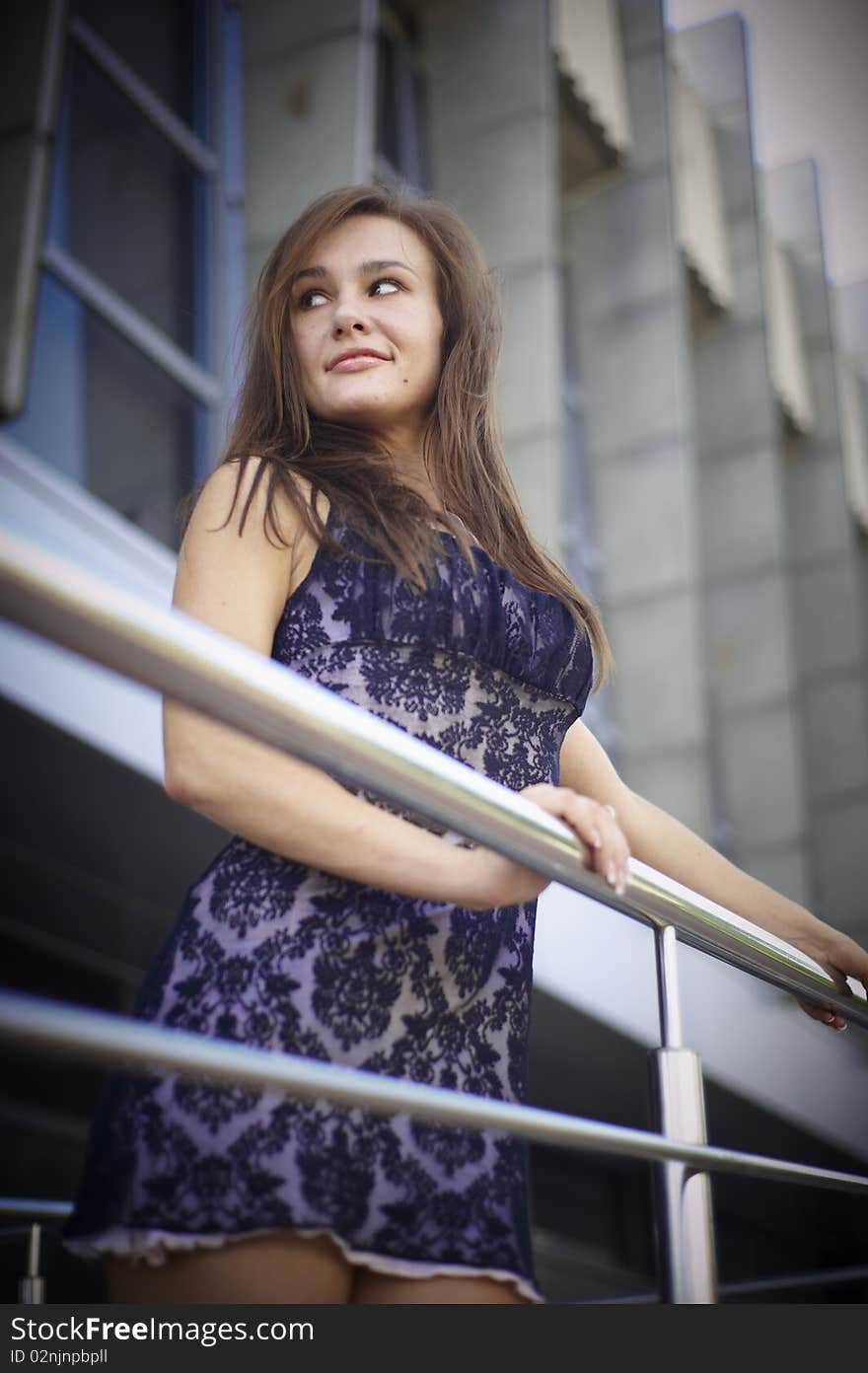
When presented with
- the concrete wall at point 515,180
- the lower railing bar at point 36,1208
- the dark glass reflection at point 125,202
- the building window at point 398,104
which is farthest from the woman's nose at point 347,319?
the building window at point 398,104

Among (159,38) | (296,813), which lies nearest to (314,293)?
(296,813)

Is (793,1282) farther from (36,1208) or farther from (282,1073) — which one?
(282,1073)

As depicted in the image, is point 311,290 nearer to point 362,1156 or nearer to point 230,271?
point 362,1156

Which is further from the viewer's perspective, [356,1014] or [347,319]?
[347,319]

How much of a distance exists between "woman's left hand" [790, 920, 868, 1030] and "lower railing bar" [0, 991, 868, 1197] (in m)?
0.58

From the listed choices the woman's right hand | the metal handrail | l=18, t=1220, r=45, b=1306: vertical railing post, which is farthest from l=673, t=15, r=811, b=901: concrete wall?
the metal handrail

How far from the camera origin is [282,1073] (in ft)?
3.27

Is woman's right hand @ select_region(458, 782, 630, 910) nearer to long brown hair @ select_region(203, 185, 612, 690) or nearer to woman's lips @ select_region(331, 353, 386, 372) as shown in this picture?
long brown hair @ select_region(203, 185, 612, 690)

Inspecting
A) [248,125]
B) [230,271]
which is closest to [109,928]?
[230,271]

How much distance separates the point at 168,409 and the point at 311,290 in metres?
6.32

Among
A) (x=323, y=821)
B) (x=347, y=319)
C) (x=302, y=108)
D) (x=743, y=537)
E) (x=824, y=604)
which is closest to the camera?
(x=323, y=821)

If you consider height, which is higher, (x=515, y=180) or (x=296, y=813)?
(x=515, y=180)

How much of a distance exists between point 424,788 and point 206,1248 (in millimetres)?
477

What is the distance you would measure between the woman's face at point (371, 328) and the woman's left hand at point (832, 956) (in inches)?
35.7
